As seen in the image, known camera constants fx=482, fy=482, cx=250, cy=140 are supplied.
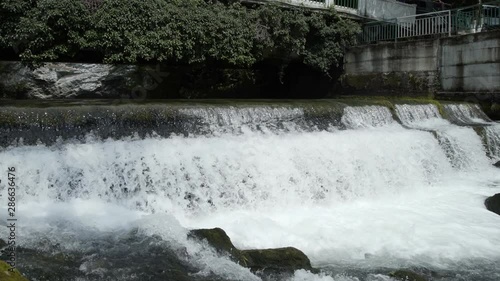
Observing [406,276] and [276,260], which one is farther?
[276,260]

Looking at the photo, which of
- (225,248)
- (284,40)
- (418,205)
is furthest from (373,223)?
(284,40)

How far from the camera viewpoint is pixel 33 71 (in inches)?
422

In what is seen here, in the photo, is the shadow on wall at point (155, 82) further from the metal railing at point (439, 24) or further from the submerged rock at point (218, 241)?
the submerged rock at point (218, 241)

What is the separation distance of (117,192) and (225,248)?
2.47m

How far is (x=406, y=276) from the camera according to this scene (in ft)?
16.3

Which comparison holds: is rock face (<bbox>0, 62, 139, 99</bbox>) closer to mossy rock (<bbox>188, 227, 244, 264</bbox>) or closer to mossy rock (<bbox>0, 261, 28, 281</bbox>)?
mossy rock (<bbox>188, 227, 244, 264</bbox>)

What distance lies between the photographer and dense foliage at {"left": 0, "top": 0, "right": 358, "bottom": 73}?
10641mm

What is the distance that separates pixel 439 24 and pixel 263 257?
12974 mm

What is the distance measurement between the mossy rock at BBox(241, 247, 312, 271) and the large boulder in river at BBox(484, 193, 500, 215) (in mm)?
4285

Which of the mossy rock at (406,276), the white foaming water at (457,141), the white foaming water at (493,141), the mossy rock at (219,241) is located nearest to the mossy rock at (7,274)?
the mossy rock at (219,241)

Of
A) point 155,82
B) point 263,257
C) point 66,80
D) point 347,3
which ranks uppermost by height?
point 347,3

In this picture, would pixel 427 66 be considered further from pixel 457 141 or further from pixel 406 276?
pixel 406 276

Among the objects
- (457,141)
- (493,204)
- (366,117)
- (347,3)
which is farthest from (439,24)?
(493,204)

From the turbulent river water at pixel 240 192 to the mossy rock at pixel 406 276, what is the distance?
12.7 inches
